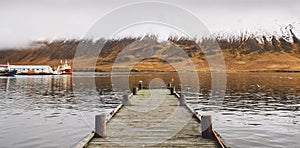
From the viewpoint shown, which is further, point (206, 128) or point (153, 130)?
point (153, 130)

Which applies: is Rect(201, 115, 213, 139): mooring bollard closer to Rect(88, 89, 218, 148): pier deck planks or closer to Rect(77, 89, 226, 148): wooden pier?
Rect(77, 89, 226, 148): wooden pier

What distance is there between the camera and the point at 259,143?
76.7 ft

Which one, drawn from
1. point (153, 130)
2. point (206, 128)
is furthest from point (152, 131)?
point (206, 128)

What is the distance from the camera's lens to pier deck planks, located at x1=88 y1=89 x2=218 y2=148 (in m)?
17.2

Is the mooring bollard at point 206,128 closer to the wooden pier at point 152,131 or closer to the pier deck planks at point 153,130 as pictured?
the wooden pier at point 152,131

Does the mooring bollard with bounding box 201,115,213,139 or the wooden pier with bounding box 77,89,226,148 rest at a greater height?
the mooring bollard with bounding box 201,115,213,139

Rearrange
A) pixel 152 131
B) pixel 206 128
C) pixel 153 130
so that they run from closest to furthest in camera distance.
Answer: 1. pixel 206 128
2. pixel 152 131
3. pixel 153 130

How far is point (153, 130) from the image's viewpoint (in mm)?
20672

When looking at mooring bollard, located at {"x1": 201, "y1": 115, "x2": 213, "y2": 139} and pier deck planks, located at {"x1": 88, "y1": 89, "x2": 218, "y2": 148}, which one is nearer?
pier deck planks, located at {"x1": 88, "y1": 89, "x2": 218, "y2": 148}

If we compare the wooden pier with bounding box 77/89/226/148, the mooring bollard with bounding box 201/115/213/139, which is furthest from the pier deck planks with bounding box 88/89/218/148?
the mooring bollard with bounding box 201/115/213/139

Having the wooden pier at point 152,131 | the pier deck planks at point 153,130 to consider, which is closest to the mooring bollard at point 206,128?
the wooden pier at point 152,131

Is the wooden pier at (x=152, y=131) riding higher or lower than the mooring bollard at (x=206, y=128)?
lower

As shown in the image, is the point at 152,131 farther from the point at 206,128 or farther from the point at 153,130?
the point at 206,128

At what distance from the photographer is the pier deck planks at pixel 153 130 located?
56.4ft
